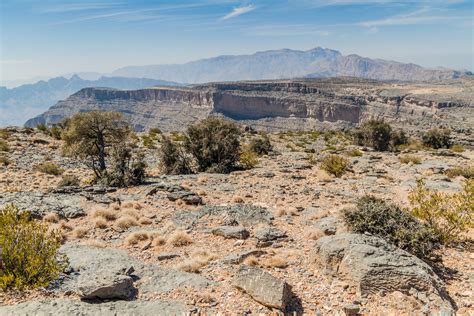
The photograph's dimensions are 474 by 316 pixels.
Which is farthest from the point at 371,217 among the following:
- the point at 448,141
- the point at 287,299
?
the point at 448,141

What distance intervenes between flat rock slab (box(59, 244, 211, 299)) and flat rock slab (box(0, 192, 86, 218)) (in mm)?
3579

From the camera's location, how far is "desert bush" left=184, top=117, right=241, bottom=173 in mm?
21969

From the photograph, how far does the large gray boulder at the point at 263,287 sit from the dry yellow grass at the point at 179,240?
310 cm

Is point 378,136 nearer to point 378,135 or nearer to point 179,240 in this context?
point 378,135

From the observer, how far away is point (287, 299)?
21.5 feet

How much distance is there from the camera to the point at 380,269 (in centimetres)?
670

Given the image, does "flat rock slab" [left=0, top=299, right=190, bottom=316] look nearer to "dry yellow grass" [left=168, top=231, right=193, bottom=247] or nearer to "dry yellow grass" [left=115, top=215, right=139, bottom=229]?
"dry yellow grass" [left=168, top=231, right=193, bottom=247]

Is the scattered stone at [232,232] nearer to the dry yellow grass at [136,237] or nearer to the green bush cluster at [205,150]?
the dry yellow grass at [136,237]

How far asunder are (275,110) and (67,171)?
6253 inches

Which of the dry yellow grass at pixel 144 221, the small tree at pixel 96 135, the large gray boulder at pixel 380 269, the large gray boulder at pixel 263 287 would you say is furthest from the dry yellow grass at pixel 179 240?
the small tree at pixel 96 135

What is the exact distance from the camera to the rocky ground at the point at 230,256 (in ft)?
21.1

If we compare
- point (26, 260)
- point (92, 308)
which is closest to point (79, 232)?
point (26, 260)

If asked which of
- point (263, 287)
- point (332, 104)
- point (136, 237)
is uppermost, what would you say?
point (332, 104)

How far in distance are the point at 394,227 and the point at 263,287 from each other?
13.3ft
